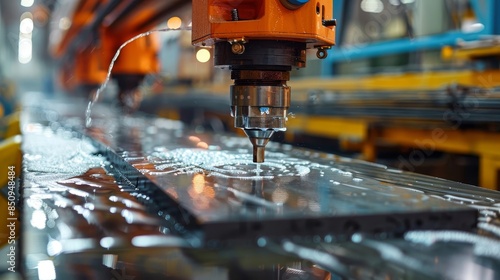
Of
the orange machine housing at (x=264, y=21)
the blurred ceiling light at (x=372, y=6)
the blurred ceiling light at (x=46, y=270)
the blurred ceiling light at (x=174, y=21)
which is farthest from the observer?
the blurred ceiling light at (x=372, y=6)

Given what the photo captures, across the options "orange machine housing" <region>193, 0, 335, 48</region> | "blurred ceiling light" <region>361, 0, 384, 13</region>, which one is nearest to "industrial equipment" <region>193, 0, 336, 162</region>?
"orange machine housing" <region>193, 0, 335, 48</region>

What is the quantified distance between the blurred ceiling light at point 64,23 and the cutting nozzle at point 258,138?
4.00 metres

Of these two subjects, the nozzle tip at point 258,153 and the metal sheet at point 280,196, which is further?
the nozzle tip at point 258,153

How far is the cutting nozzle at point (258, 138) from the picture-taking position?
1.04 m

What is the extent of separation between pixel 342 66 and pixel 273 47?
491 cm

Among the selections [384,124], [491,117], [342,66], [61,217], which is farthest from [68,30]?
[61,217]

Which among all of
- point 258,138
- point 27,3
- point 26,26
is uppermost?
point 27,3

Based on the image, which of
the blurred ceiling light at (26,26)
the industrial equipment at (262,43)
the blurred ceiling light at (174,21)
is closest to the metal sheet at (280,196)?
the industrial equipment at (262,43)

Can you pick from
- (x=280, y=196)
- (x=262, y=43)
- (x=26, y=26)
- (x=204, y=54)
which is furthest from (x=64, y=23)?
(x=280, y=196)

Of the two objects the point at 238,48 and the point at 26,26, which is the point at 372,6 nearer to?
the point at 26,26

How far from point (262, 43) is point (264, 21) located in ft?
0.14

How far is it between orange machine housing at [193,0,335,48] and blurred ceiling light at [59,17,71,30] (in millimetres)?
4029

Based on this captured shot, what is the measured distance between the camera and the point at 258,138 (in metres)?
1.07

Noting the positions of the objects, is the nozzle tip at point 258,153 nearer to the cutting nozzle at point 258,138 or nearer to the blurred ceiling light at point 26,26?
the cutting nozzle at point 258,138
